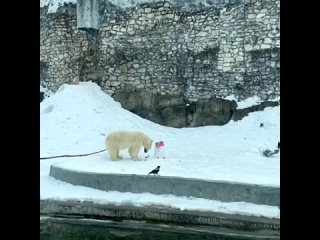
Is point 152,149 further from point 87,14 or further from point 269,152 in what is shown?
point 87,14

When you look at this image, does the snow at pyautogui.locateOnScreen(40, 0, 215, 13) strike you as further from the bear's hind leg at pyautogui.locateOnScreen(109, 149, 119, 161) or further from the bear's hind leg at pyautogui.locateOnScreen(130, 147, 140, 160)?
the bear's hind leg at pyautogui.locateOnScreen(109, 149, 119, 161)

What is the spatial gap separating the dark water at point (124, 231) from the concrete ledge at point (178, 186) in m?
0.98

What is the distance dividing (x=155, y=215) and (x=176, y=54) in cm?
826

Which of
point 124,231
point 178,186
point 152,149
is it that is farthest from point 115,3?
point 124,231

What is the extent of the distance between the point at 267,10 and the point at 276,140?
403 centimetres

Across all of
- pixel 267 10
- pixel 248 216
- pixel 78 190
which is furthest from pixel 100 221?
pixel 267 10

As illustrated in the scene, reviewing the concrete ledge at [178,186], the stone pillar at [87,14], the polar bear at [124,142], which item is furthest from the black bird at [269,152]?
the stone pillar at [87,14]

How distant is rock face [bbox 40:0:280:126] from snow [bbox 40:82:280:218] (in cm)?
62

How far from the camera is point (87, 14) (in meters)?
14.4

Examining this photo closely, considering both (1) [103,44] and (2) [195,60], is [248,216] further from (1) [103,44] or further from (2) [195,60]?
(1) [103,44]

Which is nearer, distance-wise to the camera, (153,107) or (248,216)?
(248,216)

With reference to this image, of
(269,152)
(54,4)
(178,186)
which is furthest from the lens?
(54,4)

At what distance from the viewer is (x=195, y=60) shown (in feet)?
43.9

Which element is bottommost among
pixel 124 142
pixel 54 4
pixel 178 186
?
pixel 178 186
